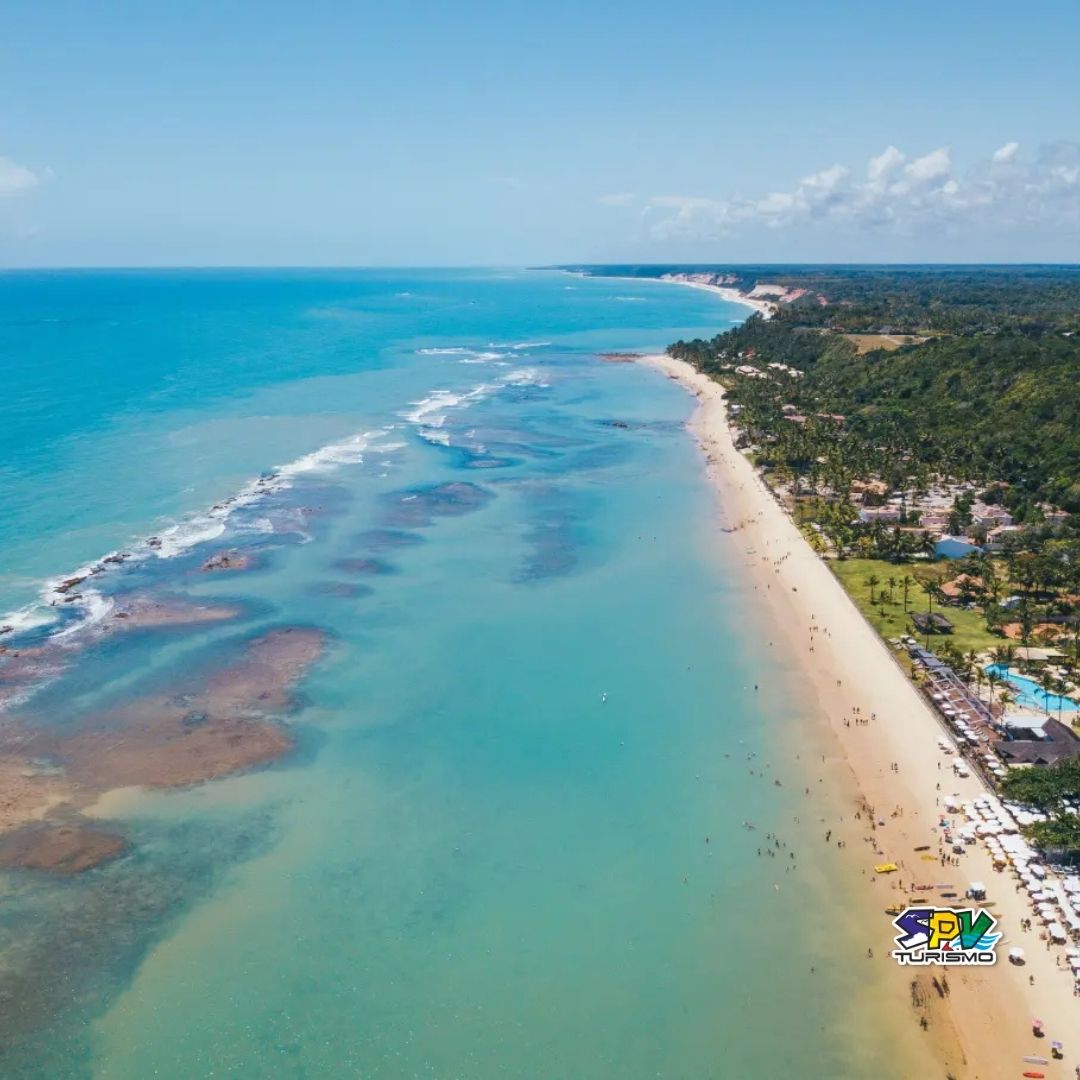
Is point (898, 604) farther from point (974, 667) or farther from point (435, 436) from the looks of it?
point (435, 436)

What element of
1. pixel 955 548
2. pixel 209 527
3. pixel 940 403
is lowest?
pixel 955 548

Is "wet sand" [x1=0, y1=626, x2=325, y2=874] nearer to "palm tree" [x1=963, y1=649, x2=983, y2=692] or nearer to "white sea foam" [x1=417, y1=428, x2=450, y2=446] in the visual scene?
"palm tree" [x1=963, y1=649, x2=983, y2=692]

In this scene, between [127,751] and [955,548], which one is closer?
[127,751]

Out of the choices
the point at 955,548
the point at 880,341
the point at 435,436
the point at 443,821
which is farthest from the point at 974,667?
the point at 880,341

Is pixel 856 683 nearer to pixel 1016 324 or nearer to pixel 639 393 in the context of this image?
pixel 639 393

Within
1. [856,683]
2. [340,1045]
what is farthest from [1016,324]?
[340,1045]

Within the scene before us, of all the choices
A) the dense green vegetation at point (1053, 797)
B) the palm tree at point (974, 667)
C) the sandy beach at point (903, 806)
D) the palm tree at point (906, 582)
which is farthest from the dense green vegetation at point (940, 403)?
the dense green vegetation at point (1053, 797)

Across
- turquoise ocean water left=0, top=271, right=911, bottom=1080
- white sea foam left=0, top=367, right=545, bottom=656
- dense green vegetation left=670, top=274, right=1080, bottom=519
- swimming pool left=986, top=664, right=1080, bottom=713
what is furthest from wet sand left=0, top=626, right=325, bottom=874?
dense green vegetation left=670, top=274, right=1080, bottom=519

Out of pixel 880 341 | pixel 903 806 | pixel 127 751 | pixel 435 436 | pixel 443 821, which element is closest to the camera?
pixel 443 821
